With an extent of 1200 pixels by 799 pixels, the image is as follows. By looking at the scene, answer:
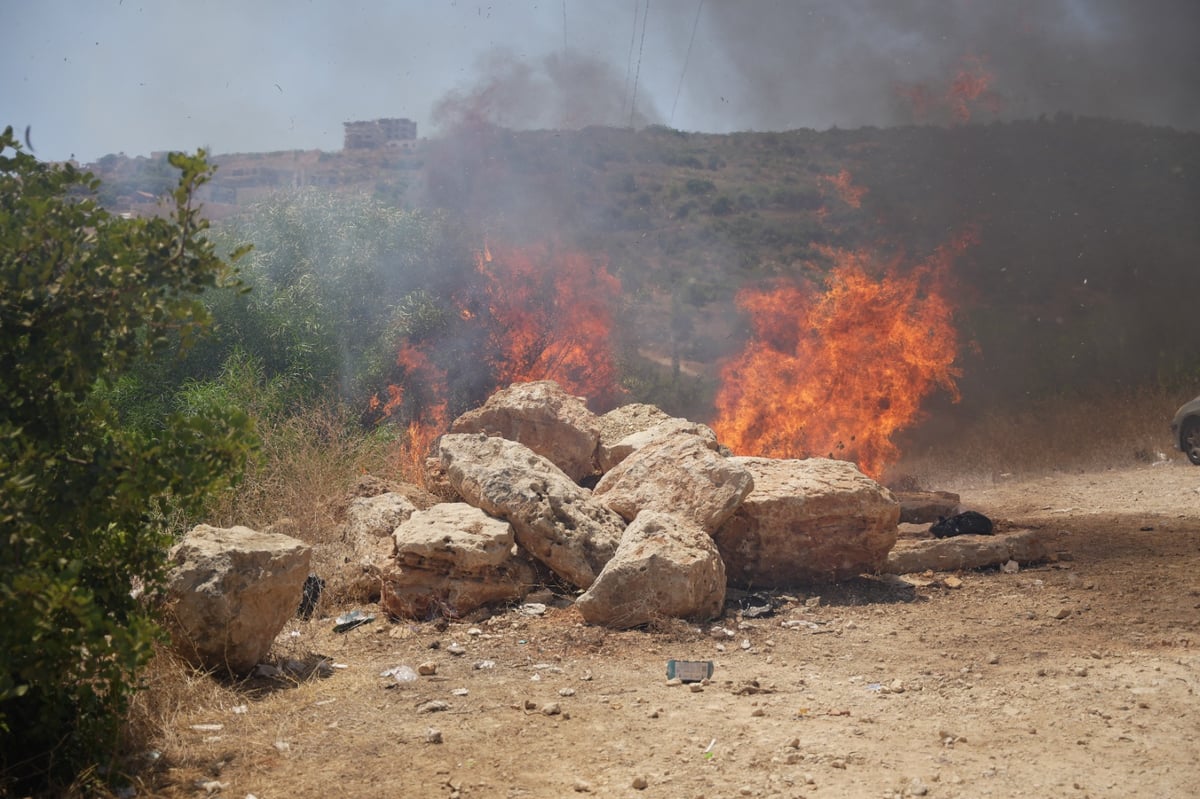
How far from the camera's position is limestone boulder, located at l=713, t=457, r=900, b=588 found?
8.14 m

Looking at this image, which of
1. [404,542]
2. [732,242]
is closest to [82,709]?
[404,542]

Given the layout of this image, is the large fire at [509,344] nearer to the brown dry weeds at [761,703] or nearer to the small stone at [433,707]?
the brown dry weeds at [761,703]

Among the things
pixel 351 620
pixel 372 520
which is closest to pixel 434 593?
pixel 351 620

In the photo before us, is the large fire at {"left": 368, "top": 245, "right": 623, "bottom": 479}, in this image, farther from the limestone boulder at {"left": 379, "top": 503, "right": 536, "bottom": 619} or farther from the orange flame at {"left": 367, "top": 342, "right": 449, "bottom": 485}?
the limestone boulder at {"left": 379, "top": 503, "right": 536, "bottom": 619}

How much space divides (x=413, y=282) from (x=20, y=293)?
13200 mm

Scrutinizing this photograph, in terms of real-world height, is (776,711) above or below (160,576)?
below

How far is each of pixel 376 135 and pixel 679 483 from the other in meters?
47.1

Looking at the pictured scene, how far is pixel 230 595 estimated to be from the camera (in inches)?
223

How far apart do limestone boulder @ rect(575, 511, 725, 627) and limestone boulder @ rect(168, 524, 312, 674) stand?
2.27 m

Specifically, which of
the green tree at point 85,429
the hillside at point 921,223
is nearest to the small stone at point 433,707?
the green tree at point 85,429

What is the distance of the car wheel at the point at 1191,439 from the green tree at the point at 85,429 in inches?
590

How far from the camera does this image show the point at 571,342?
17.9 metres

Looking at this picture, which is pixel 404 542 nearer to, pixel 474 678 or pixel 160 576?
pixel 474 678

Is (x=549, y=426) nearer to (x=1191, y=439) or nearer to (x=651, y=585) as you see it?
(x=651, y=585)
